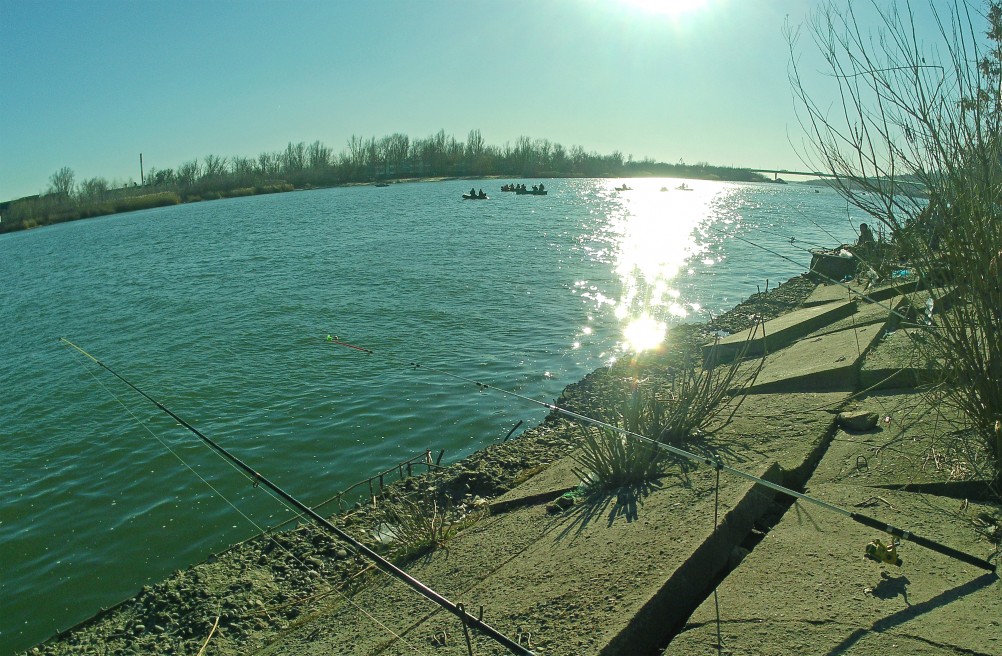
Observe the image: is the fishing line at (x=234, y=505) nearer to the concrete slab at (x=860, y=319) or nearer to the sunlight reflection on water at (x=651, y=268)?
the concrete slab at (x=860, y=319)

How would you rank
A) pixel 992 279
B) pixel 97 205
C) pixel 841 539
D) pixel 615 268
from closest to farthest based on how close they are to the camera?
pixel 841 539, pixel 992 279, pixel 615 268, pixel 97 205

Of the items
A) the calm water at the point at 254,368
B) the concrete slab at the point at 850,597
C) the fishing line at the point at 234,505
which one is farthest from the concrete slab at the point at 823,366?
the fishing line at the point at 234,505

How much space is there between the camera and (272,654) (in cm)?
391

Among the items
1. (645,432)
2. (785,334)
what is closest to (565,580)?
(645,432)

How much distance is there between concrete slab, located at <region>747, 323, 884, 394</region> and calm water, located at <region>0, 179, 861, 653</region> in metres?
1.12

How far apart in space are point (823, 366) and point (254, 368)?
860 centimetres

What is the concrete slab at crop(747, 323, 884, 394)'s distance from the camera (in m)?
5.91

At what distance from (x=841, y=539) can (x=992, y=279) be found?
1483mm

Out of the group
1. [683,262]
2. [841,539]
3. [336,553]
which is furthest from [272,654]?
[683,262]

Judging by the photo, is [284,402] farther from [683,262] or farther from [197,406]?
[683,262]

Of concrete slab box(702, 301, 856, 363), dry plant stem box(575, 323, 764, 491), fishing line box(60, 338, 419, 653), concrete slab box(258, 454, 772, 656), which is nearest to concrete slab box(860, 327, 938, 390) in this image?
dry plant stem box(575, 323, 764, 491)

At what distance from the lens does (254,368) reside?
1144cm

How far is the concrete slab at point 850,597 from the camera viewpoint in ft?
8.30

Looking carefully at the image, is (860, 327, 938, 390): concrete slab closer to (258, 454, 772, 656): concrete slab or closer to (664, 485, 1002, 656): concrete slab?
(664, 485, 1002, 656): concrete slab
